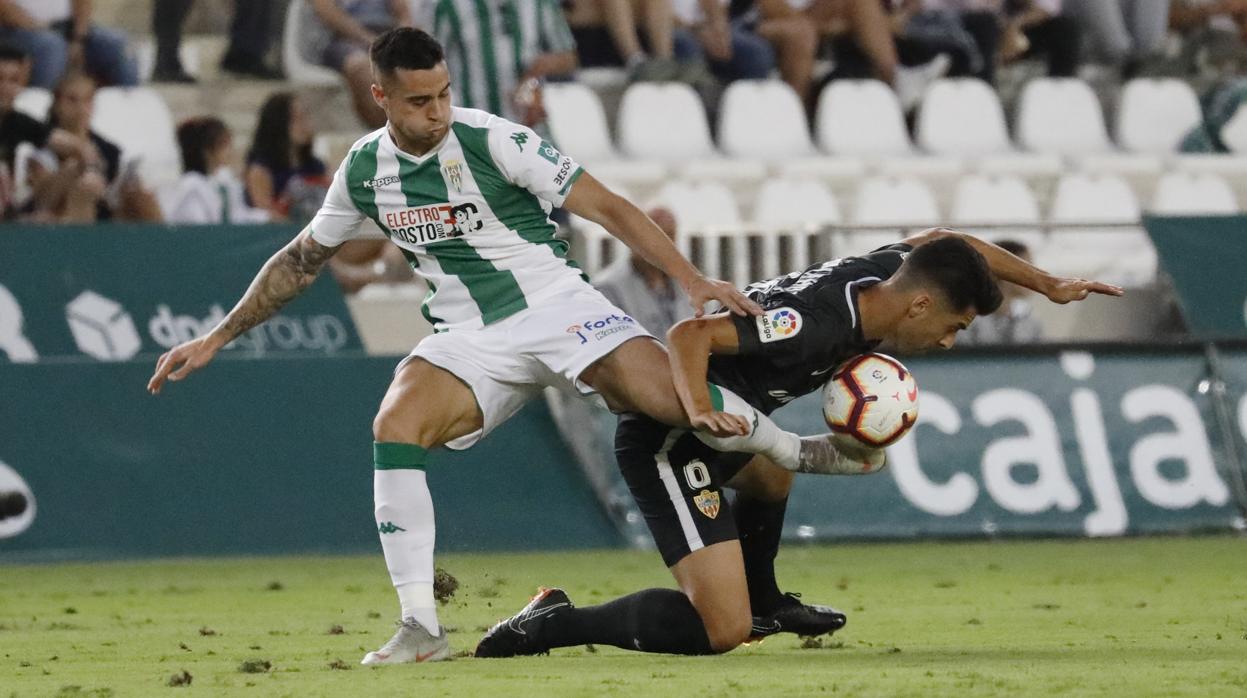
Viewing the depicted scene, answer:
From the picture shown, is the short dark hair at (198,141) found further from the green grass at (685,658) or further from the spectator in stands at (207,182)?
the green grass at (685,658)

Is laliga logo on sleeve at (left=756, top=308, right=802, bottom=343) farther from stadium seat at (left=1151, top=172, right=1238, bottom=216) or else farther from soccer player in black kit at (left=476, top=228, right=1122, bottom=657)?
stadium seat at (left=1151, top=172, right=1238, bottom=216)

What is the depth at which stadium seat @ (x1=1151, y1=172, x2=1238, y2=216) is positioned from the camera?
16.5 metres

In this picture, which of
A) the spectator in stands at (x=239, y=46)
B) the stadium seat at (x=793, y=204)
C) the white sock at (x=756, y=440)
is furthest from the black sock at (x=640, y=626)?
the spectator in stands at (x=239, y=46)

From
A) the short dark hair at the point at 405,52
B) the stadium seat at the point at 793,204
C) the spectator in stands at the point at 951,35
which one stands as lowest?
the stadium seat at the point at 793,204

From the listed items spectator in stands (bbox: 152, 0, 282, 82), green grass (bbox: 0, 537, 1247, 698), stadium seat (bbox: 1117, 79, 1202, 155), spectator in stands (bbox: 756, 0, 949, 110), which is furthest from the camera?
stadium seat (bbox: 1117, 79, 1202, 155)

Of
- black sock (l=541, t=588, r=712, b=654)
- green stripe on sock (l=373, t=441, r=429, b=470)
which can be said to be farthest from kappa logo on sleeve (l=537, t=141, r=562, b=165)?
black sock (l=541, t=588, r=712, b=654)

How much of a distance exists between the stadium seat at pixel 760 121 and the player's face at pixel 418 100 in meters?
9.49

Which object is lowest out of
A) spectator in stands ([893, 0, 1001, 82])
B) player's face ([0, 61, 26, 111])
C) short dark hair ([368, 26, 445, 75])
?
spectator in stands ([893, 0, 1001, 82])

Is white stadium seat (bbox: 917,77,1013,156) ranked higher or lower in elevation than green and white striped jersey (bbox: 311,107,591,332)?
lower

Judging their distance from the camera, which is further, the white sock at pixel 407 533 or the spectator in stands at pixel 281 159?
Answer: the spectator in stands at pixel 281 159

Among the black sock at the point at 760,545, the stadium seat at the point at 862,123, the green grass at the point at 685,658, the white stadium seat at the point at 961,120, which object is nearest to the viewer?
the green grass at the point at 685,658

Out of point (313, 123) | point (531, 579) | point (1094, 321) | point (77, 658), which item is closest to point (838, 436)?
point (77, 658)

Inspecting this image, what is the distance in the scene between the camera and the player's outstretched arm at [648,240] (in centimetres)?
624

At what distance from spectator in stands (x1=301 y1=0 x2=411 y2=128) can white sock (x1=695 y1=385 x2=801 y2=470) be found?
854cm
